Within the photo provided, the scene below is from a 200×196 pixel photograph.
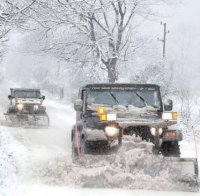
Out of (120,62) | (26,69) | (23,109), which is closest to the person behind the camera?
(23,109)

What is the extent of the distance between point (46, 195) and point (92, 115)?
2.98 meters

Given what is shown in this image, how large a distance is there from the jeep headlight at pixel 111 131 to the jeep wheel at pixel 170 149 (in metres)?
0.88

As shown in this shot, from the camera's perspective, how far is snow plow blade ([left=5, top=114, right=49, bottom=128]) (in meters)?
19.3

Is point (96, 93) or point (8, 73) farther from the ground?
point (8, 73)

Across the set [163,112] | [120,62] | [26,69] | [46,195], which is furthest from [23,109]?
[26,69]

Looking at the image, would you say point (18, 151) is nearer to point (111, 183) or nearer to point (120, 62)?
point (111, 183)

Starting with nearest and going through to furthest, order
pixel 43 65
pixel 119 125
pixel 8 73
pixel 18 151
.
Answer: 1. pixel 119 125
2. pixel 18 151
3. pixel 43 65
4. pixel 8 73

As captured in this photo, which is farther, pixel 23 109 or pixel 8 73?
pixel 8 73

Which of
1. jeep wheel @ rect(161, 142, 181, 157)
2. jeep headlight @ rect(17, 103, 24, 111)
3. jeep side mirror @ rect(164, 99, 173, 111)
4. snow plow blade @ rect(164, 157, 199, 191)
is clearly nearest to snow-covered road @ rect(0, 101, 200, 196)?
snow plow blade @ rect(164, 157, 199, 191)

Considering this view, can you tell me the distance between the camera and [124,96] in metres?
10.7

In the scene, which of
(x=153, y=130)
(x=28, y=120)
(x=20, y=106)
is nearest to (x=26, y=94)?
(x=20, y=106)

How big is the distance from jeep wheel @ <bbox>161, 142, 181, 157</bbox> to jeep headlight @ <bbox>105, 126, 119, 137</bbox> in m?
0.88

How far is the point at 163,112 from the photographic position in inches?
384

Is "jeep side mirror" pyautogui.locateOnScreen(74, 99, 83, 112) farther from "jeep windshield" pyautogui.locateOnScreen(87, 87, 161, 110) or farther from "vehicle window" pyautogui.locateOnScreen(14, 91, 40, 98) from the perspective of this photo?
"vehicle window" pyautogui.locateOnScreen(14, 91, 40, 98)
